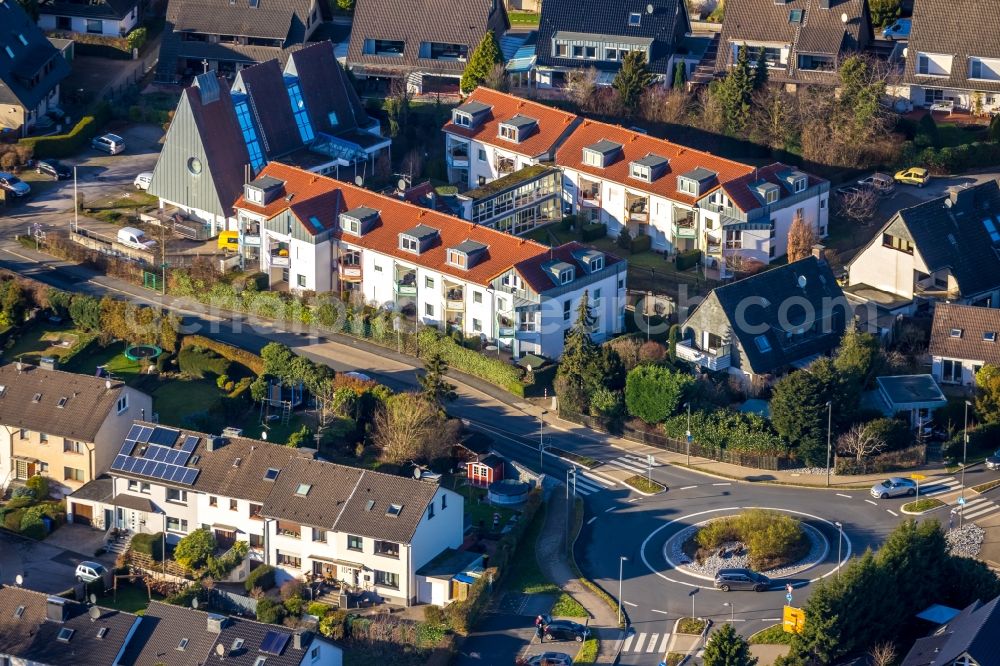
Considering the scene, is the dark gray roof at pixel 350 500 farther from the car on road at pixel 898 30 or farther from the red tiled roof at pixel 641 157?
the car on road at pixel 898 30

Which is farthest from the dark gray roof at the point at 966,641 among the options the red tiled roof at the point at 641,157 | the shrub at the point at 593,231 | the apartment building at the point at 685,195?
the shrub at the point at 593,231

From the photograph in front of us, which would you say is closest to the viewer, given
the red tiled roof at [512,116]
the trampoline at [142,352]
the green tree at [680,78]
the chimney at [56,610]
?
the chimney at [56,610]

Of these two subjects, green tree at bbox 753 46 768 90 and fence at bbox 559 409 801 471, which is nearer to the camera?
fence at bbox 559 409 801 471

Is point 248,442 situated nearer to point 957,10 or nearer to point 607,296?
point 607,296

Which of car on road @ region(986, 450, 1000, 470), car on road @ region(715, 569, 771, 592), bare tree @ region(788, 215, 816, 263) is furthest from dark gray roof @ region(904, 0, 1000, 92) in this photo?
car on road @ region(715, 569, 771, 592)

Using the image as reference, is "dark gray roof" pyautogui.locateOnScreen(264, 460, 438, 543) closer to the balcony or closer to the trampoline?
the trampoline

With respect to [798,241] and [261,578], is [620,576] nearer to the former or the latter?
[261,578]
